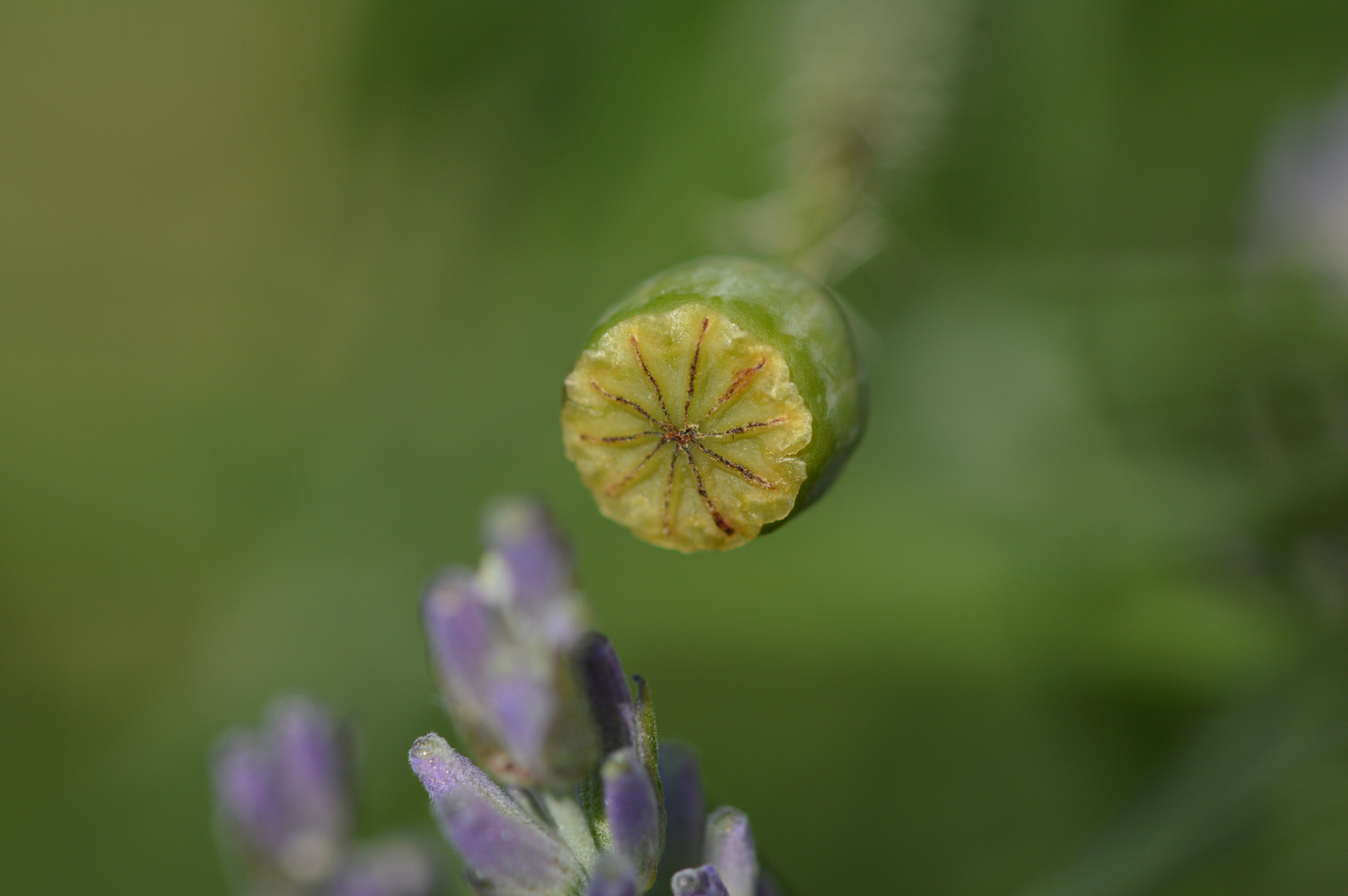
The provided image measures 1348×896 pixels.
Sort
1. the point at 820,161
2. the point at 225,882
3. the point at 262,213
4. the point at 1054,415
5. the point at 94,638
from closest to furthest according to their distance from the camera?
the point at 820,161
the point at 1054,415
the point at 225,882
the point at 94,638
the point at 262,213

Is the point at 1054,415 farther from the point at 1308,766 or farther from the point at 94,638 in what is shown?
the point at 94,638

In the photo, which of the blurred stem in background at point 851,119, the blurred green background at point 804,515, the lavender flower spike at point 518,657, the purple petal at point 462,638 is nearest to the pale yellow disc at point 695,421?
the lavender flower spike at point 518,657

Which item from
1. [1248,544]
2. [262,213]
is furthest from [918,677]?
[262,213]

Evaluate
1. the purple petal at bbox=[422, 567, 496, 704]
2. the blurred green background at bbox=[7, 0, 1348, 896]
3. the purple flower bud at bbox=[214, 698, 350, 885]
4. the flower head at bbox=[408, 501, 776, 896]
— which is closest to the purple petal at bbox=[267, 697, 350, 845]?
the purple flower bud at bbox=[214, 698, 350, 885]

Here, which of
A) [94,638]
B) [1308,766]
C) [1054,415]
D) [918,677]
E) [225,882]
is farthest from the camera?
[94,638]

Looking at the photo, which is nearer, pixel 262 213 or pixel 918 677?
pixel 918 677

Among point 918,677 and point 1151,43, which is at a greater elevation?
point 1151,43

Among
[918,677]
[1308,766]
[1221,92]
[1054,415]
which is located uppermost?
[1221,92]
